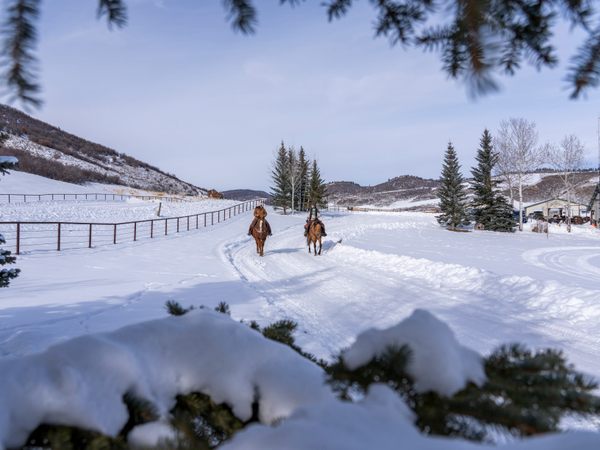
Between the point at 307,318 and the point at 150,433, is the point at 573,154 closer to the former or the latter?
the point at 307,318

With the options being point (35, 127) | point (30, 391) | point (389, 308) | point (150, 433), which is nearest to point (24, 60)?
point (30, 391)

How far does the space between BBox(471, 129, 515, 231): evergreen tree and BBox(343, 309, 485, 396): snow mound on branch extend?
42.7 meters

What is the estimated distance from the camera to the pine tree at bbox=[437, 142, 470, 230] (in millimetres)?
40531

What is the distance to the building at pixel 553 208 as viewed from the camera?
65.7 metres

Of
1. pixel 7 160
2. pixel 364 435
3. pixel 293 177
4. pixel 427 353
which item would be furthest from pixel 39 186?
pixel 364 435

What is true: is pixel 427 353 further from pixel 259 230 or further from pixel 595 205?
pixel 595 205

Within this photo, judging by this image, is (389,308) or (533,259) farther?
(533,259)

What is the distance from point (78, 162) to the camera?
83562 mm

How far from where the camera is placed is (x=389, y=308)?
26.7ft

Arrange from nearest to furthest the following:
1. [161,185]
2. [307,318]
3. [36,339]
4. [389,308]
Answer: [36,339], [307,318], [389,308], [161,185]

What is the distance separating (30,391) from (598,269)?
17835 millimetres

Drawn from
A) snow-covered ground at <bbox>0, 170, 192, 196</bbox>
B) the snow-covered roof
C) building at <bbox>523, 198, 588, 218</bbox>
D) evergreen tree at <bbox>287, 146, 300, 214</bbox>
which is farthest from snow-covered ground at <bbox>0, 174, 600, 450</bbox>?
building at <bbox>523, 198, 588, 218</bbox>

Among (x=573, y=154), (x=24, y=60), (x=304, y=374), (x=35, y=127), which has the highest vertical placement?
Answer: (x=35, y=127)

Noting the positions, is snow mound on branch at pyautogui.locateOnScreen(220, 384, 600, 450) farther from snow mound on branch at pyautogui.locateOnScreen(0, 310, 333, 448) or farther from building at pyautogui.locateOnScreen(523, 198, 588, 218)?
building at pyautogui.locateOnScreen(523, 198, 588, 218)
